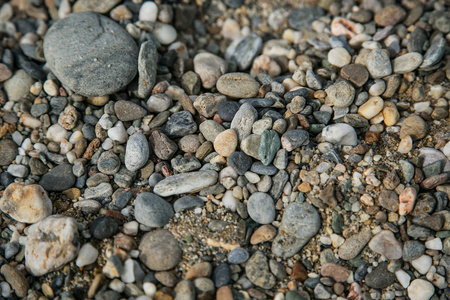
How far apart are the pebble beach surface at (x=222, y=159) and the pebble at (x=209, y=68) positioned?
1 centimetres

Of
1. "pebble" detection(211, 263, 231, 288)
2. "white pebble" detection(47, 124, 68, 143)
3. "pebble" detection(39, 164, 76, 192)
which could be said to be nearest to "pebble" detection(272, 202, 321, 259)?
"pebble" detection(211, 263, 231, 288)

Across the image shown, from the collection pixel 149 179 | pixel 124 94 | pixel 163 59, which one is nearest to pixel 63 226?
pixel 149 179

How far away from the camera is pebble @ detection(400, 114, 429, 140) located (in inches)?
104

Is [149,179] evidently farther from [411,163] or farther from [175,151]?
[411,163]

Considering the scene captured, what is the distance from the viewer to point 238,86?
286cm

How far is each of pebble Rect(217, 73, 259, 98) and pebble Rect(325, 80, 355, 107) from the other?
0.56 m

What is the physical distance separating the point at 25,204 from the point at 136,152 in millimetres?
777

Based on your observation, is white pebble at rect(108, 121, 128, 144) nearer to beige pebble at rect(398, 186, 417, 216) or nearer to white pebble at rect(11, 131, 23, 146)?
white pebble at rect(11, 131, 23, 146)

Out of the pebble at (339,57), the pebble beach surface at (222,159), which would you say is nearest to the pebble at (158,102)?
the pebble beach surface at (222,159)

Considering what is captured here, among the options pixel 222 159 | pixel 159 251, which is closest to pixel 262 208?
pixel 222 159

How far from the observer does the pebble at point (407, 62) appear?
2.84 metres

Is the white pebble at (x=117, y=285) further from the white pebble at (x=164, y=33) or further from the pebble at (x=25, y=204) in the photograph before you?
the white pebble at (x=164, y=33)

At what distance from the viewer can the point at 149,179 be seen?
2.59m

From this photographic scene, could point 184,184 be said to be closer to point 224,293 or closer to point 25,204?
point 224,293
